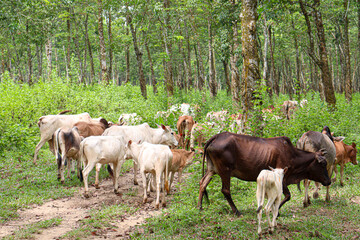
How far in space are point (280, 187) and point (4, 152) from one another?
794 cm

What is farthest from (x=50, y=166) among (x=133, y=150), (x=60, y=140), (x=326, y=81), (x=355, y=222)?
(x=326, y=81)

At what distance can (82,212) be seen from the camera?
785 cm

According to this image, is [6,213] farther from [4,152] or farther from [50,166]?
[50,166]

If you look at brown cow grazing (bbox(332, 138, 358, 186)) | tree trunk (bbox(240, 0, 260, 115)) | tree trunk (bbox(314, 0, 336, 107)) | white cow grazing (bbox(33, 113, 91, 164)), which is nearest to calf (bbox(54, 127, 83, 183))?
white cow grazing (bbox(33, 113, 91, 164))

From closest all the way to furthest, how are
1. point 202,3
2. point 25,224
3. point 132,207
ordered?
point 25,224
point 132,207
point 202,3

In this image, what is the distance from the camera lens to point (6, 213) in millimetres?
7422

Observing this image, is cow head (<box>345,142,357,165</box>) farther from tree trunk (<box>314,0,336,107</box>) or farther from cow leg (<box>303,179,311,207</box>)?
tree trunk (<box>314,0,336,107</box>)

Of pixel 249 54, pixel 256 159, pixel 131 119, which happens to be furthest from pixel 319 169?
pixel 131 119

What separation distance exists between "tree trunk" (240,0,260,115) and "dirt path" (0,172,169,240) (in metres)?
3.91

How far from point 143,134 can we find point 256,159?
518 centimetres

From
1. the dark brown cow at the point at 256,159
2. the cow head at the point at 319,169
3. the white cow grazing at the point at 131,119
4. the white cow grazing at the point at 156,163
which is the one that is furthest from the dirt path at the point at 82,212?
the white cow grazing at the point at 131,119

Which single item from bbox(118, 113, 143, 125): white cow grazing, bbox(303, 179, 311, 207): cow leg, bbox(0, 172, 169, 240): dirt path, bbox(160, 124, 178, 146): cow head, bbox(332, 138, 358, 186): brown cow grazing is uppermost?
bbox(118, 113, 143, 125): white cow grazing

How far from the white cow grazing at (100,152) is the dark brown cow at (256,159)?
320cm

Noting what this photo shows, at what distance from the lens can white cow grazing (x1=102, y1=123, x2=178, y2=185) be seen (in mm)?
11098
